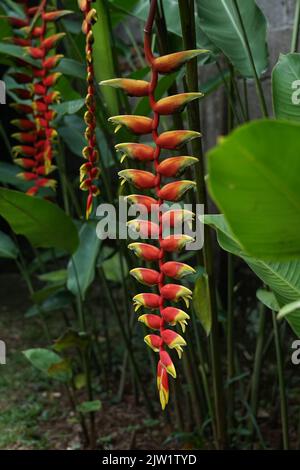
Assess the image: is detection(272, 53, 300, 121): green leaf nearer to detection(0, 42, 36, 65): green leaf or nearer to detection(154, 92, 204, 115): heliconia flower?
detection(154, 92, 204, 115): heliconia flower

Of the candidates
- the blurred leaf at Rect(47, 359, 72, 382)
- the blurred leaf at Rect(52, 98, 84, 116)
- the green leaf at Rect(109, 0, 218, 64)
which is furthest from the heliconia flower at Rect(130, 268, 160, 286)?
the blurred leaf at Rect(47, 359, 72, 382)

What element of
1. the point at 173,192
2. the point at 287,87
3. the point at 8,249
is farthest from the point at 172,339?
the point at 8,249

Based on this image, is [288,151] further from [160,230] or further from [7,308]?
[7,308]

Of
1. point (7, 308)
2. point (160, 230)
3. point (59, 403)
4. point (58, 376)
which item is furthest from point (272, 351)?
point (160, 230)

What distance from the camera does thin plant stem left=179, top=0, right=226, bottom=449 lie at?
33.3 inches

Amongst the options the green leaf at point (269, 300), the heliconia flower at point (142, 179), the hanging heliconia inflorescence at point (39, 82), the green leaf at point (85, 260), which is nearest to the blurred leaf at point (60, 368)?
the green leaf at point (85, 260)

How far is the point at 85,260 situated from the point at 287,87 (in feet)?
2.19

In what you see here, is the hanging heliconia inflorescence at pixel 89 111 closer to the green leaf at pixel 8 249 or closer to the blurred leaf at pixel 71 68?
the blurred leaf at pixel 71 68

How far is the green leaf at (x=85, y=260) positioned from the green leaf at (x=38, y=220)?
0.09 meters

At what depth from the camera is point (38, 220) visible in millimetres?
1125

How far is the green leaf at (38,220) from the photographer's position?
1.04 metres

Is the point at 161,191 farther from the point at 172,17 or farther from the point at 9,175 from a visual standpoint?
the point at 9,175

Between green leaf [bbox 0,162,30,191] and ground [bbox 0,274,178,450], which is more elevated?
green leaf [bbox 0,162,30,191]

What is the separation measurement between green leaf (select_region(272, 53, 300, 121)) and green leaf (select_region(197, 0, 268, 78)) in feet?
0.77
